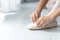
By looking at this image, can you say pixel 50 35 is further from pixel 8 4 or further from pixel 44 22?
pixel 8 4

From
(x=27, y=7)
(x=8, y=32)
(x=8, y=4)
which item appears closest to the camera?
(x=8, y=32)

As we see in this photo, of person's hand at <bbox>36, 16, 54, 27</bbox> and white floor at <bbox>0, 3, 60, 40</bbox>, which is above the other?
person's hand at <bbox>36, 16, 54, 27</bbox>

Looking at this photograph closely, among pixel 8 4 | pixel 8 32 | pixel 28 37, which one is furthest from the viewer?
pixel 8 4

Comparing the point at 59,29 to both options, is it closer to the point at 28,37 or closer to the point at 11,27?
the point at 28,37

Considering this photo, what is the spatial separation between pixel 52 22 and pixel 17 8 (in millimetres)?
872

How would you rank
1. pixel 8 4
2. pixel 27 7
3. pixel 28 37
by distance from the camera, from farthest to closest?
pixel 27 7 → pixel 8 4 → pixel 28 37

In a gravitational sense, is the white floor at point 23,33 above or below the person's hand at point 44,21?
below

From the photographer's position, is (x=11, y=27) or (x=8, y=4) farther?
(x=8, y=4)

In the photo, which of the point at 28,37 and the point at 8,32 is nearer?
the point at 28,37

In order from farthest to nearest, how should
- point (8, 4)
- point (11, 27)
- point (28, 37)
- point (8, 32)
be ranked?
point (8, 4)
point (11, 27)
point (8, 32)
point (28, 37)

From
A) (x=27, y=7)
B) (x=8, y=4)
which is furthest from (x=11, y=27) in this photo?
(x=27, y=7)

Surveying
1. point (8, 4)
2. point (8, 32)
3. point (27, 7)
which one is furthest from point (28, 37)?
point (27, 7)

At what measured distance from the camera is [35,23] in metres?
1.18

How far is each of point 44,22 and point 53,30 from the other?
0.12m
